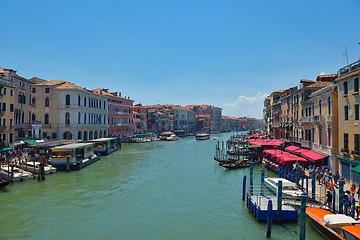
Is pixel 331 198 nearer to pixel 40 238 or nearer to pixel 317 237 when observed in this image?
pixel 317 237

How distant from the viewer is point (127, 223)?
14.6m

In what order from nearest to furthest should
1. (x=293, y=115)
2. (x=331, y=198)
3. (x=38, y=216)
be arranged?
(x=331, y=198) < (x=38, y=216) < (x=293, y=115)

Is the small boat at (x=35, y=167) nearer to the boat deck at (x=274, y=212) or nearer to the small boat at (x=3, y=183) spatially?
the small boat at (x=3, y=183)

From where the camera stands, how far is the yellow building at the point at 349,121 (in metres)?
17.6

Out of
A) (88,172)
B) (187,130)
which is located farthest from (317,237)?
(187,130)

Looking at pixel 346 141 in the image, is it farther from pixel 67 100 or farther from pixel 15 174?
Result: pixel 67 100

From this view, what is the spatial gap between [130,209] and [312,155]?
15541 millimetres

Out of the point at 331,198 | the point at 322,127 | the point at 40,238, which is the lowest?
the point at 40,238

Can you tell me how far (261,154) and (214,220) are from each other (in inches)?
888

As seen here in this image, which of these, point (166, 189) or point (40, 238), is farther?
point (166, 189)

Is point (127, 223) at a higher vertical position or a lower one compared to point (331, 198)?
lower

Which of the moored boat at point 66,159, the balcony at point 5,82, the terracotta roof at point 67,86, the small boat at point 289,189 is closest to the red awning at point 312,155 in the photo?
the small boat at point 289,189

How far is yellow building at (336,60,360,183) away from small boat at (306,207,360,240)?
17.5 feet

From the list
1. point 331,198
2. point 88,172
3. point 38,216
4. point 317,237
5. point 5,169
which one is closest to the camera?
point 317,237
